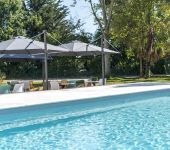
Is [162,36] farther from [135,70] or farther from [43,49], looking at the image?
[43,49]

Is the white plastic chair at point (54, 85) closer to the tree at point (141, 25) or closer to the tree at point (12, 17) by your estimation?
the tree at point (141, 25)

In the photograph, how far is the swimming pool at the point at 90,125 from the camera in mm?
8094

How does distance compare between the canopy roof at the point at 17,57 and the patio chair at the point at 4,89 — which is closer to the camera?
the patio chair at the point at 4,89

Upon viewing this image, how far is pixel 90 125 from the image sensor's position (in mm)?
10438

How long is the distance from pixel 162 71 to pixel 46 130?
93.9 feet

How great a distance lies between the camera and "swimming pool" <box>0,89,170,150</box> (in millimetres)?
8094

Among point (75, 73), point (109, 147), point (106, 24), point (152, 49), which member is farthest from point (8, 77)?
point (109, 147)

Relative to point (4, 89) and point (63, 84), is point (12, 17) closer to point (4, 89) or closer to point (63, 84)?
point (63, 84)

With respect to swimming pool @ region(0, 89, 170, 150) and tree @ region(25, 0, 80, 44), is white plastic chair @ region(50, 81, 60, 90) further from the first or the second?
tree @ region(25, 0, 80, 44)

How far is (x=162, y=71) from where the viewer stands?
1464 inches

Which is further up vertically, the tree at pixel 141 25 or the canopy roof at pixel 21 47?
the tree at pixel 141 25

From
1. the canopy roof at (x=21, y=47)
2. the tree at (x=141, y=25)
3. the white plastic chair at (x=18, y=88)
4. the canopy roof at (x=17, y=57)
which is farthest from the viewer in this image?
the tree at (x=141, y=25)

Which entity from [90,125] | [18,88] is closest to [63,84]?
[18,88]

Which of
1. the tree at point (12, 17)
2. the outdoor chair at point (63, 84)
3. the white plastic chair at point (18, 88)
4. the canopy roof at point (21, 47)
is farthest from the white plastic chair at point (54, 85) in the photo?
the tree at point (12, 17)
